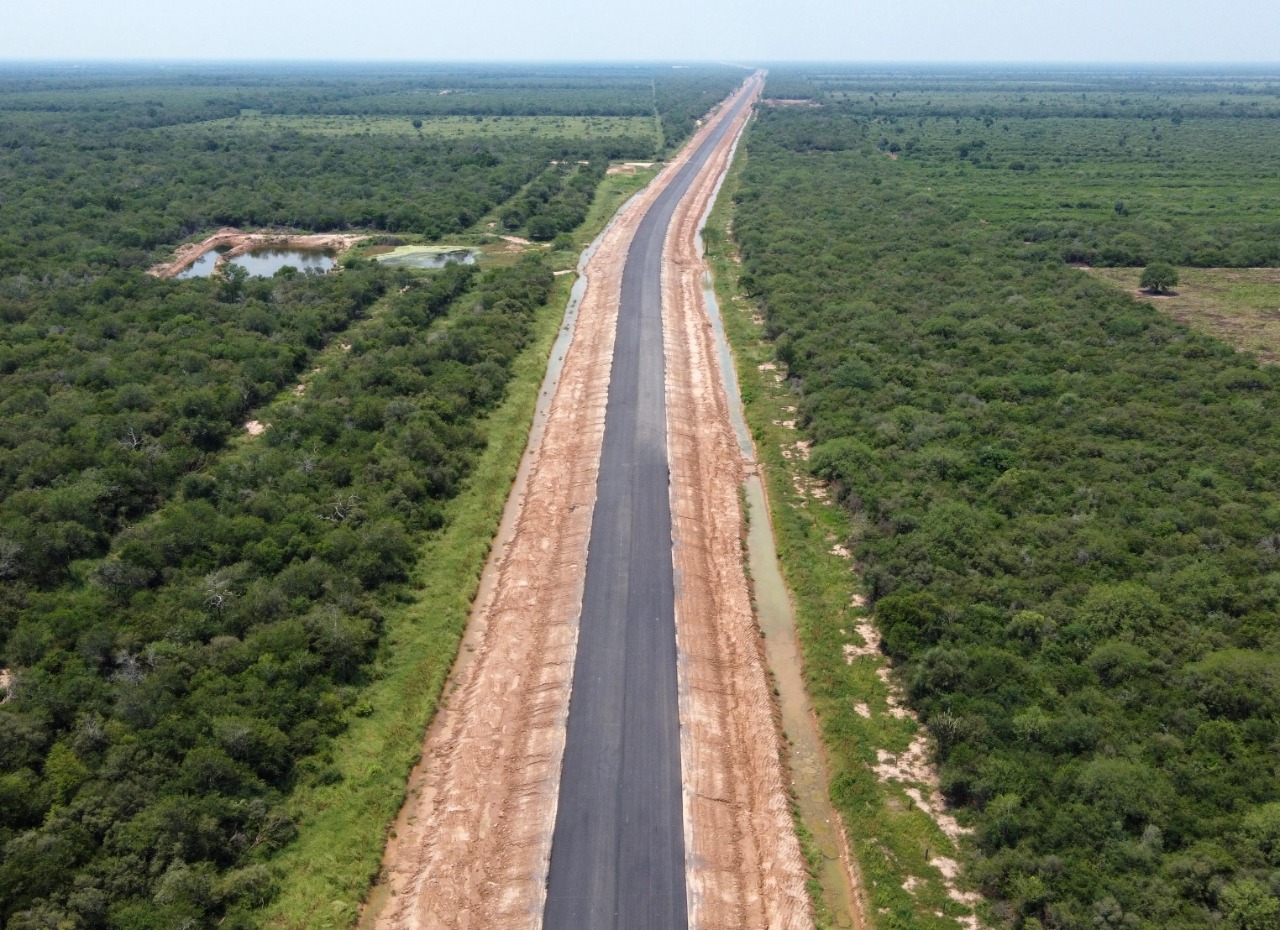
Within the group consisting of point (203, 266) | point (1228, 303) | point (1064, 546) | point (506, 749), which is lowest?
point (506, 749)

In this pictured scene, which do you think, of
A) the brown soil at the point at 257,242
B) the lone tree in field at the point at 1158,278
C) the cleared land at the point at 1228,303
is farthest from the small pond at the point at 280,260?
the cleared land at the point at 1228,303

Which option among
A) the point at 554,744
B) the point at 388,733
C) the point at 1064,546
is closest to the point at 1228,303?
the point at 1064,546

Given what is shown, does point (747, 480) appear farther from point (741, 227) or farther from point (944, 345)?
point (741, 227)

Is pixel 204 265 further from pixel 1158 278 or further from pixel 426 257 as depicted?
pixel 1158 278

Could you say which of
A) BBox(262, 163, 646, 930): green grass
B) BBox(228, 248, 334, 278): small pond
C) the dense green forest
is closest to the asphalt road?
BBox(262, 163, 646, 930): green grass

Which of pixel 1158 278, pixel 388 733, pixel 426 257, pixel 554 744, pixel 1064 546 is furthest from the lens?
pixel 426 257

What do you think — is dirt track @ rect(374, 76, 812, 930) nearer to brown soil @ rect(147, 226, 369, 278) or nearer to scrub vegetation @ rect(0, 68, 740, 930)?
scrub vegetation @ rect(0, 68, 740, 930)
